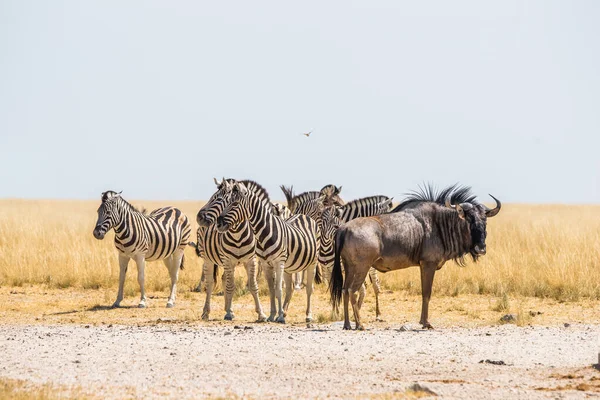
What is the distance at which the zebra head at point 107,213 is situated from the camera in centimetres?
1543

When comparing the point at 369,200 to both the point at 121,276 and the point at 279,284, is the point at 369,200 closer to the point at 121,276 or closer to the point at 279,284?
the point at 279,284

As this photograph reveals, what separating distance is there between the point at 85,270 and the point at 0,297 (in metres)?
2.30

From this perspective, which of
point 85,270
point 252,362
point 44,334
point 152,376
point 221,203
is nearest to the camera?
point 152,376

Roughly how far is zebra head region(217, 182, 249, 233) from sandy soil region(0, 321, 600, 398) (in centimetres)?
151

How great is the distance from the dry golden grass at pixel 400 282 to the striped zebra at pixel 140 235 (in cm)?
72

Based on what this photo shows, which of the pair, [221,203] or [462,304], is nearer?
[221,203]

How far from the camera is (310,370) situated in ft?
30.9

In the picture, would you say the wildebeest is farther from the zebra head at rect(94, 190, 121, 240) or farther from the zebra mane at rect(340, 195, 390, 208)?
the zebra head at rect(94, 190, 121, 240)

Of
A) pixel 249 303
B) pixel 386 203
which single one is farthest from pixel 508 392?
pixel 249 303

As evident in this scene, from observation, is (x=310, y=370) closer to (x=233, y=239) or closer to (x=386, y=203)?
(x=233, y=239)

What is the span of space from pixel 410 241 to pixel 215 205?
276 cm

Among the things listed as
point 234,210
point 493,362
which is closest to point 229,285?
point 234,210

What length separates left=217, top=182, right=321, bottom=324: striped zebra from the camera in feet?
42.9

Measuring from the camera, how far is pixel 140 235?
1616 cm
